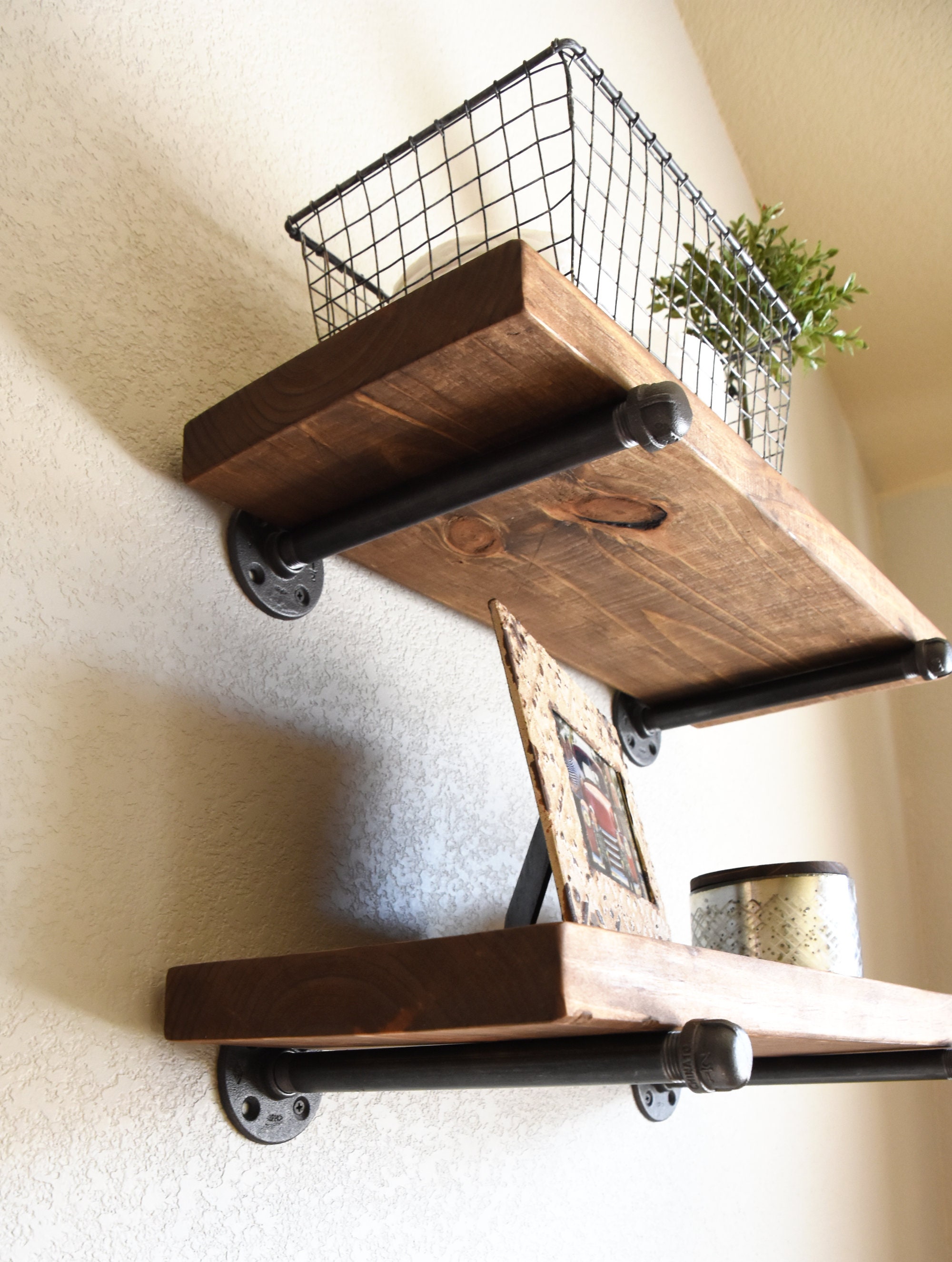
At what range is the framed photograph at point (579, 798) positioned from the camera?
51 cm

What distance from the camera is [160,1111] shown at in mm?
529

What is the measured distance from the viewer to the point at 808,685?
0.89 m

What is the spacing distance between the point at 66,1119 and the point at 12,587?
0.84 feet

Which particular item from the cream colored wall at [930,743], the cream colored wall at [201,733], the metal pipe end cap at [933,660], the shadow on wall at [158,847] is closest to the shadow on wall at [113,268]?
the cream colored wall at [201,733]

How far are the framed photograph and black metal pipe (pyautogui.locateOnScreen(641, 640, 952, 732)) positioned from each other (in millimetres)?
216

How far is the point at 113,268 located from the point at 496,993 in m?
0.48

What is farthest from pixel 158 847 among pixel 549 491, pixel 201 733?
pixel 549 491

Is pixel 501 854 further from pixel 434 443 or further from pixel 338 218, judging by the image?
pixel 338 218

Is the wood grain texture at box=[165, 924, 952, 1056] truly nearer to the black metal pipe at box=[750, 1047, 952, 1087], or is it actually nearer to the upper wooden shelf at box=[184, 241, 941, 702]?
the black metal pipe at box=[750, 1047, 952, 1087]

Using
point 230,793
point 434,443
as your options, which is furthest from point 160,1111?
point 434,443

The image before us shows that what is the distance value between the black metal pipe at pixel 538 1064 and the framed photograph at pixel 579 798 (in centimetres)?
6

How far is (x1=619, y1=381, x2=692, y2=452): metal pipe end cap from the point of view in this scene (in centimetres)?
49

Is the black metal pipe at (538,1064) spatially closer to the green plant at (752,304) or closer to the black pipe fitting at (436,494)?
the black pipe fitting at (436,494)

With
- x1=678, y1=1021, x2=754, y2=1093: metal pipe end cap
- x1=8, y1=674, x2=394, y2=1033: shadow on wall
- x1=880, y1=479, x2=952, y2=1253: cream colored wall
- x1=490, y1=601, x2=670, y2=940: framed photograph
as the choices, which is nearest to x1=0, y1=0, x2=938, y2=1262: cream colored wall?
x1=8, y1=674, x2=394, y2=1033: shadow on wall
